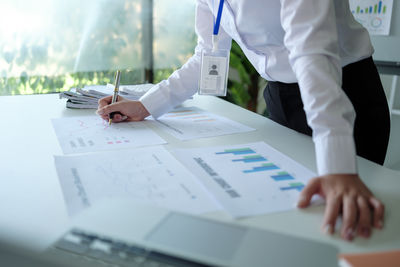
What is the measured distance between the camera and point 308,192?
0.70 m

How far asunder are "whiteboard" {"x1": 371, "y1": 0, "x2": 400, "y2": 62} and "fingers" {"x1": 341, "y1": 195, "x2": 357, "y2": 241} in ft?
7.14

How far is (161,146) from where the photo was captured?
3.41ft

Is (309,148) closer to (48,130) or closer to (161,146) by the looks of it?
(161,146)

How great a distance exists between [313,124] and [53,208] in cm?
54

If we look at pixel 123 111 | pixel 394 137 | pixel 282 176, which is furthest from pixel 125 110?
pixel 394 137

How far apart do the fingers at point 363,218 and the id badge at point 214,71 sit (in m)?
0.72

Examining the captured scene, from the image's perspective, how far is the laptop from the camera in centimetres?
44

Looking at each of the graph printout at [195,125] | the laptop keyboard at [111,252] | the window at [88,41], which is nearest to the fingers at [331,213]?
the laptop keyboard at [111,252]

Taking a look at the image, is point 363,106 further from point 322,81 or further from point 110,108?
point 110,108

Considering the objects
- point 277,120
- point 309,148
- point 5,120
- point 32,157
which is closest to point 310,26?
point 309,148

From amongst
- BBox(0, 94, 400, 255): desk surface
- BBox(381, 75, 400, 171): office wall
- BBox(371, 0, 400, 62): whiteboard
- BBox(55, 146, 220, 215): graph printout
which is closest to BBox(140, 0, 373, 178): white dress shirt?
BBox(0, 94, 400, 255): desk surface

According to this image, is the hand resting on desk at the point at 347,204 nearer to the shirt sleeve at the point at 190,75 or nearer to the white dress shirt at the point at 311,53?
the white dress shirt at the point at 311,53

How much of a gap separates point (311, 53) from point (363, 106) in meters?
0.48

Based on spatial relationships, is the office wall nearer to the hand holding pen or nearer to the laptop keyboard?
the hand holding pen
